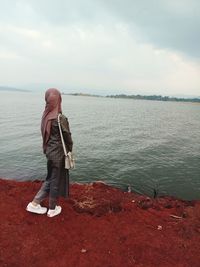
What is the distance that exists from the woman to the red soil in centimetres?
33

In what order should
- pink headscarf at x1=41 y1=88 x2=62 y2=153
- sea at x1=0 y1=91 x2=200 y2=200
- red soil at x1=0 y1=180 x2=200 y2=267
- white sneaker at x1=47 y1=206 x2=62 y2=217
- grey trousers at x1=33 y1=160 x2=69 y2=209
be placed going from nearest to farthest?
1. red soil at x1=0 y1=180 x2=200 y2=267
2. pink headscarf at x1=41 y1=88 x2=62 y2=153
3. grey trousers at x1=33 y1=160 x2=69 y2=209
4. white sneaker at x1=47 y1=206 x2=62 y2=217
5. sea at x1=0 y1=91 x2=200 y2=200

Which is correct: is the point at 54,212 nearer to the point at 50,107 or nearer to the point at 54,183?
the point at 54,183

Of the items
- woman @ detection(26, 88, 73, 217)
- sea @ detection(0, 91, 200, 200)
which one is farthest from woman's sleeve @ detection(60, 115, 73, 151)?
sea @ detection(0, 91, 200, 200)

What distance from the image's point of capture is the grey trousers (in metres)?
6.34

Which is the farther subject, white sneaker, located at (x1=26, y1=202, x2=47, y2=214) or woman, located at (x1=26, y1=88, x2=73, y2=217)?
white sneaker, located at (x1=26, y1=202, x2=47, y2=214)

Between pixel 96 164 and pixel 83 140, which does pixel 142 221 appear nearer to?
pixel 96 164

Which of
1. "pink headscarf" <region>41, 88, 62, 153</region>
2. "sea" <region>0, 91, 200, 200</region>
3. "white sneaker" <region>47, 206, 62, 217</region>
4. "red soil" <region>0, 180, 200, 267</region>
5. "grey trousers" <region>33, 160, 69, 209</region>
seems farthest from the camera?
"sea" <region>0, 91, 200, 200</region>

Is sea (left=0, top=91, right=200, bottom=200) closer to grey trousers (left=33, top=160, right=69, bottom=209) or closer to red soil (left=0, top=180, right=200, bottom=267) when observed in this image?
red soil (left=0, top=180, right=200, bottom=267)

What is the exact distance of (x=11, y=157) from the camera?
18453 millimetres

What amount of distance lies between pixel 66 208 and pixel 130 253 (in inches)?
89.9

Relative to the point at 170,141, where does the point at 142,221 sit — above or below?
above

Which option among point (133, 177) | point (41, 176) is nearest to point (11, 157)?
point (41, 176)

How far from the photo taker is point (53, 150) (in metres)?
6.27

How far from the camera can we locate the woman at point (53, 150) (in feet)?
20.0
